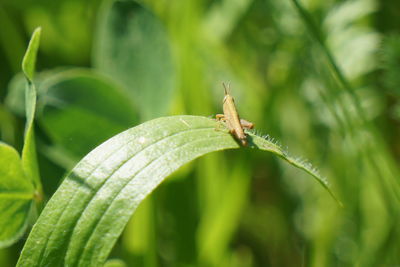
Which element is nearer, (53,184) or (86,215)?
(86,215)

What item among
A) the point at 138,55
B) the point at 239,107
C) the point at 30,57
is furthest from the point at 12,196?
the point at 239,107

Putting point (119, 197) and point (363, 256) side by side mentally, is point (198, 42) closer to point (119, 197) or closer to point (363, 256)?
point (363, 256)

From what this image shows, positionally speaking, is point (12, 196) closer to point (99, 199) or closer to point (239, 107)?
point (99, 199)

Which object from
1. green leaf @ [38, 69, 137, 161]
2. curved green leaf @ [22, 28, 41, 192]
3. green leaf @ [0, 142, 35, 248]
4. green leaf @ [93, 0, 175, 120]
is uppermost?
green leaf @ [93, 0, 175, 120]

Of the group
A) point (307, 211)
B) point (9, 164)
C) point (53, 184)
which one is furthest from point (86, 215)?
point (307, 211)

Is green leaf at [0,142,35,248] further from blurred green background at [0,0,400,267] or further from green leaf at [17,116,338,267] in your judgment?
blurred green background at [0,0,400,267]

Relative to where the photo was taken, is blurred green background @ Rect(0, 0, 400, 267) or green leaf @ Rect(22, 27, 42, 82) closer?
green leaf @ Rect(22, 27, 42, 82)

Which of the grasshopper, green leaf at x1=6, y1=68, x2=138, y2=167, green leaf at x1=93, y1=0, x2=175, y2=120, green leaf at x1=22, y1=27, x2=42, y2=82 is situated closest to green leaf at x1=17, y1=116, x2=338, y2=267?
the grasshopper
